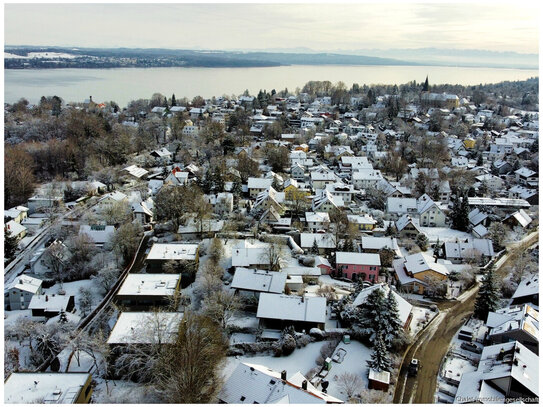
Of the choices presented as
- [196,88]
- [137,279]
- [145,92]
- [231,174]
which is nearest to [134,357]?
[137,279]

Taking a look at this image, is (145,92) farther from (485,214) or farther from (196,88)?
(485,214)

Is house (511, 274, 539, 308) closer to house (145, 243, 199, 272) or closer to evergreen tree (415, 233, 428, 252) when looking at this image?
evergreen tree (415, 233, 428, 252)

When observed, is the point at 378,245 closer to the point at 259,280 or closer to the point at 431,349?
the point at 259,280

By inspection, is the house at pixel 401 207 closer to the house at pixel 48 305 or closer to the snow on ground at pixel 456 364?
the snow on ground at pixel 456 364

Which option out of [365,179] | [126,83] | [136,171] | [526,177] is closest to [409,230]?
[365,179]

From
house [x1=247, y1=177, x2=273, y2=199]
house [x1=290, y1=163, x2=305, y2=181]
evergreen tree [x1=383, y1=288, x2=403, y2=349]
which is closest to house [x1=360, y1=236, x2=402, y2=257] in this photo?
evergreen tree [x1=383, y1=288, x2=403, y2=349]
